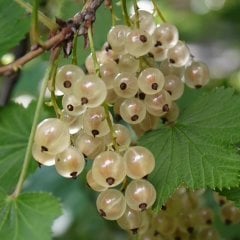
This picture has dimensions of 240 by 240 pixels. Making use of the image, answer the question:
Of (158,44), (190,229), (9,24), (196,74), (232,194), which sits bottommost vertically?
(190,229)

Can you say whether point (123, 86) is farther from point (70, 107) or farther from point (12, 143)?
point (12, 143)

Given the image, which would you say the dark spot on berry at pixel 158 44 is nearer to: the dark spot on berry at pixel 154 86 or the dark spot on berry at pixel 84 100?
the dark spot on berry at pixel 154 86

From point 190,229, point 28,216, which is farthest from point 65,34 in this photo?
point 190,229

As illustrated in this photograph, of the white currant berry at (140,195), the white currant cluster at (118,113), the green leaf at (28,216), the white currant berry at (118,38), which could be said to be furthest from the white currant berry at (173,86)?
the green leaf at (28,216)

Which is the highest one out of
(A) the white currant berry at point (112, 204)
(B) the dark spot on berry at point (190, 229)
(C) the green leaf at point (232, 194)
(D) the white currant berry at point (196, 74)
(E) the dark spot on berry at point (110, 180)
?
(E) the dark spot on berry at point (110, 180)

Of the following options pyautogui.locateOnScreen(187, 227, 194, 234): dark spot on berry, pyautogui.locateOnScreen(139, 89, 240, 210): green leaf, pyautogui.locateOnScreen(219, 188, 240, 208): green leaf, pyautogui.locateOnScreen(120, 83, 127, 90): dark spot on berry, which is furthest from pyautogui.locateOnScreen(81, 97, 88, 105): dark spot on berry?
pyautogui.locateOnScreen(187, 227, 194, 234): dark spot on berry

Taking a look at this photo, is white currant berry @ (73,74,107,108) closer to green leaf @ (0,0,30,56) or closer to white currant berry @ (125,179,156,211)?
white currant berry @ (125,179,156,211)

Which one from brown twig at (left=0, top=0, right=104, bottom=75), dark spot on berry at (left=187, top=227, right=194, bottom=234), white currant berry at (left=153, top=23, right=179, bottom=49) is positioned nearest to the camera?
brown twig at (left=0, top=0, right=104, bottom=75)
